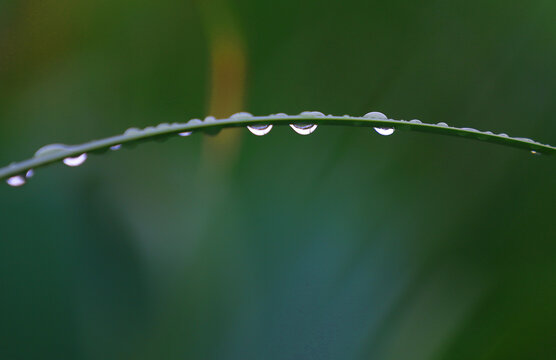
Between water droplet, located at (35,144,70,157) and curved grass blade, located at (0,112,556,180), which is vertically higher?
water droplet, located at (35,144,70,157)

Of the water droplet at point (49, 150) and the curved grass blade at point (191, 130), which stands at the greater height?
the water droplet at point (49, 150)

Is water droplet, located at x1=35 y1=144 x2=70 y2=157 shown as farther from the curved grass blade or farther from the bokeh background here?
the bokeh background

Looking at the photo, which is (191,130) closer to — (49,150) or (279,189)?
(49,150)

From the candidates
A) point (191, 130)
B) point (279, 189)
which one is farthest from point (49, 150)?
point (279, 189)

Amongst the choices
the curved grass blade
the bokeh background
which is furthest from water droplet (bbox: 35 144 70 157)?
the bokeh background

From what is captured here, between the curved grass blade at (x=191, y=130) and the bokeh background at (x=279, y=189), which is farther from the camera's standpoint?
the bokeh background at (x=279, y=189)

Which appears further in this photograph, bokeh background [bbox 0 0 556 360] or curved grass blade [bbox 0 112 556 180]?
bokeh background [bbox 0 0 556 360]

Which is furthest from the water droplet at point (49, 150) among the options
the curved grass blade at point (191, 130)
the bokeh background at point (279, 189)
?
the bokeh background at point (279, 189)

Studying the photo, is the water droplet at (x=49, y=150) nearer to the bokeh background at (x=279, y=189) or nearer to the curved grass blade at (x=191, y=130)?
the curved grass blade at (x=191, y=130)

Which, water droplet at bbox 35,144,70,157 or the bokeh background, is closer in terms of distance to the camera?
water droplet at bbox 35,144,70,157
